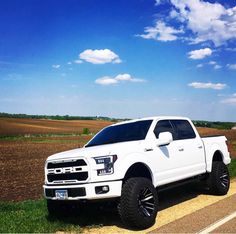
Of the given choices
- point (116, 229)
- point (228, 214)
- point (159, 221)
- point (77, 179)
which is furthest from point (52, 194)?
point (228, 214)

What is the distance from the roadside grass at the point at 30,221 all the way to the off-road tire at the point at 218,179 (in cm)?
388

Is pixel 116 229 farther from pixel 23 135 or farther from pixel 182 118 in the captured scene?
pixel 23 135

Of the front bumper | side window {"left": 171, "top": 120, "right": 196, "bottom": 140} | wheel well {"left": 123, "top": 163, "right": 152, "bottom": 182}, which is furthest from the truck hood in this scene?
side window {"left": 171, "top": 120, "right": 196, "bottom": 140}

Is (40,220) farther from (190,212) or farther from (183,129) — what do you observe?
(183,129)

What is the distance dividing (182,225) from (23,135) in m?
50.7

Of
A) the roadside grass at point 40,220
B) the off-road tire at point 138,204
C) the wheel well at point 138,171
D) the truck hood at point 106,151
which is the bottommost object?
the roadside grass at point 40,220

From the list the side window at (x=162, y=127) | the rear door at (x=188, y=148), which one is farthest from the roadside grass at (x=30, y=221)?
the rear door at (x=188, y=148)

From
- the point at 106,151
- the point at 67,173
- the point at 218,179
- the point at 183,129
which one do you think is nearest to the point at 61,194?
the point at 67,173

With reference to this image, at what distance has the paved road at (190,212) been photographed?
736 centimetres

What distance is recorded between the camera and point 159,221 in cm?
808

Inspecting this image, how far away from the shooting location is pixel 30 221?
820 cm

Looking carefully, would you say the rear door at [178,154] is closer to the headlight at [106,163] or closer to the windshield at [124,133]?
the windshield at [124,133]

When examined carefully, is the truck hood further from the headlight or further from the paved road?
the paved road

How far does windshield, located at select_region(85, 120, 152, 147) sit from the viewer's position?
886 cm
